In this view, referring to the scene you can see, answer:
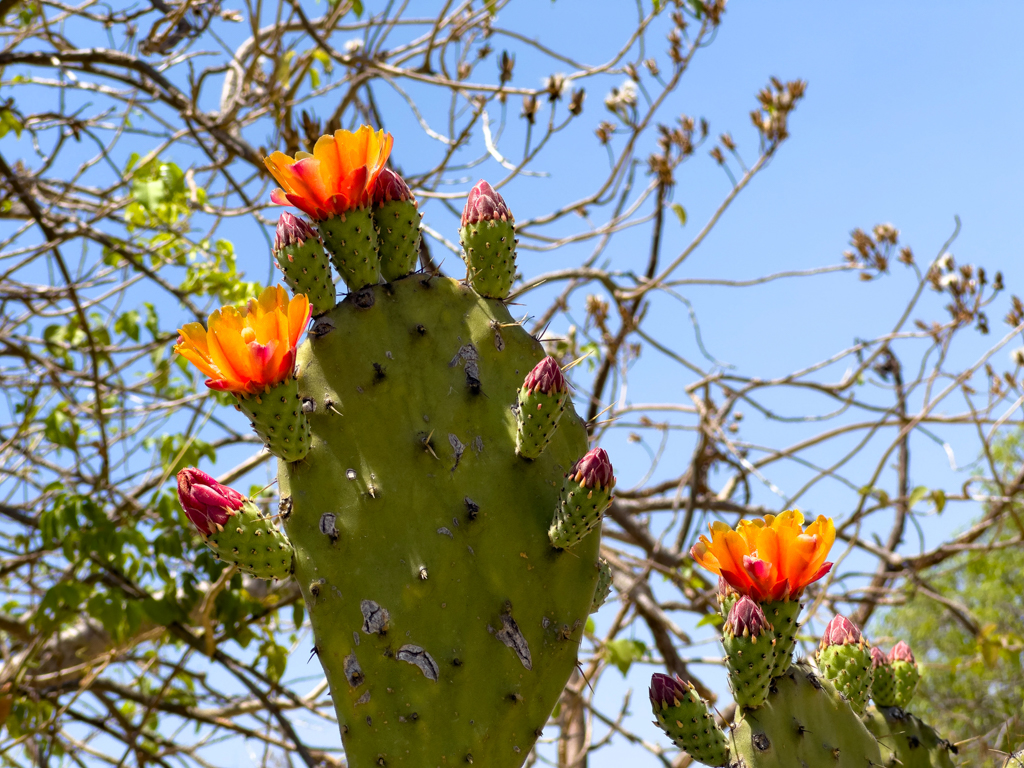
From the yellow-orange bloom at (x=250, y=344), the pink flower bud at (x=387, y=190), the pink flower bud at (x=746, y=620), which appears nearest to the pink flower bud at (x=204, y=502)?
the yellow-orange bloom at (x=250, y=344)

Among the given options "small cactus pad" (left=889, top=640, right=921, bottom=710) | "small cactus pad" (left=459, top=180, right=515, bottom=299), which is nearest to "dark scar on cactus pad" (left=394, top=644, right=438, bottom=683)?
"small cactus pad" (left=459, top=180, right=515, bottom=299)

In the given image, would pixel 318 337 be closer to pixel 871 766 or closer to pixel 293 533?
pixel 293 533

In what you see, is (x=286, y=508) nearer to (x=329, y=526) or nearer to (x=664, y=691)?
(x=329, y=526)

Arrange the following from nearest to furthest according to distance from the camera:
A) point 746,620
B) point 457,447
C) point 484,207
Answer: point 746,620
point 457,447
point 484,207

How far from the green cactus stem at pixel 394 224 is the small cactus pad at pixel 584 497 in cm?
39

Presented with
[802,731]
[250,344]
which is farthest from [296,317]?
[802,731]

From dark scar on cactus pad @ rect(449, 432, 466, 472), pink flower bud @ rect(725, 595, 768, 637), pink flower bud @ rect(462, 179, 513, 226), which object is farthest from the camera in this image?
pink flower bud @ rect(462, 179, 513, 226)

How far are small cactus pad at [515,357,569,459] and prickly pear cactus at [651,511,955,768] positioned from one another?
0.21m

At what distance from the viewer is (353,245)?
1149mm

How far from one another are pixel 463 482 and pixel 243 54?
2636mm

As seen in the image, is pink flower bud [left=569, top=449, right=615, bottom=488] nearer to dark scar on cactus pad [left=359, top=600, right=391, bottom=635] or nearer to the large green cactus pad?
the large green cactus pad

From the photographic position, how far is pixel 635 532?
297cm

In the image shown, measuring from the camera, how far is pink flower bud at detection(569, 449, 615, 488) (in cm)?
98

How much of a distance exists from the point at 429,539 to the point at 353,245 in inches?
15.0
